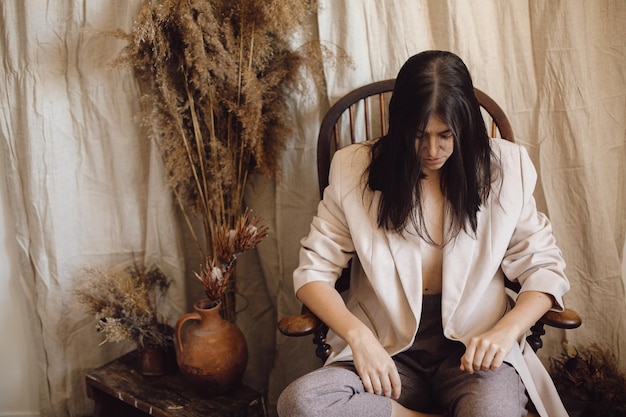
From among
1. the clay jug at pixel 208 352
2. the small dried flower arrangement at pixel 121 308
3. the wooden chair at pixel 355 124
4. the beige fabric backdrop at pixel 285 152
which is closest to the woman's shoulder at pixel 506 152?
the wooden chair at pixel 355 124

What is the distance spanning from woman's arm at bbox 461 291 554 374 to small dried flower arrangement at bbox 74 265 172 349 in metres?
1.07

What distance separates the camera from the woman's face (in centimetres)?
123

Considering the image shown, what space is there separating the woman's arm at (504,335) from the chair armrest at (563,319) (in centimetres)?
2

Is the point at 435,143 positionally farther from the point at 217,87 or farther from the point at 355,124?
the point at 217,87

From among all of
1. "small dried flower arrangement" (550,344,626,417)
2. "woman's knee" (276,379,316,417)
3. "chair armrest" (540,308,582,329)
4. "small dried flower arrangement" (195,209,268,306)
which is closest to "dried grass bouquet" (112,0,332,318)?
"small dried flower arrangement" (195,209,268,306)

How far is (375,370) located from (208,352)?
0.59m

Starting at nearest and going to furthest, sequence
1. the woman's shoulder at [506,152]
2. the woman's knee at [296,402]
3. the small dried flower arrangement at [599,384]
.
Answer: the woman's knee at [296,402] → the woman's shoulder at [506,152] → the small dried flower arrangement at [599,384]

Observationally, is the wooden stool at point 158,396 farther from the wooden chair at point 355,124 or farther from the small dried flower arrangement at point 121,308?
the wooden chair at point 355,124

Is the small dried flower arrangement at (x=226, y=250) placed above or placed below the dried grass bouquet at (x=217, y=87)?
below

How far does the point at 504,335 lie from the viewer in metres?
1.23

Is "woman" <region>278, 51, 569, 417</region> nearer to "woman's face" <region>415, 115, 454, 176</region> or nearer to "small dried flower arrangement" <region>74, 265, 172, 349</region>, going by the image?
"woman's face" <region>415, 115, 454, 176</region>

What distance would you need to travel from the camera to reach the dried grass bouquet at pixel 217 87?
1.58 m

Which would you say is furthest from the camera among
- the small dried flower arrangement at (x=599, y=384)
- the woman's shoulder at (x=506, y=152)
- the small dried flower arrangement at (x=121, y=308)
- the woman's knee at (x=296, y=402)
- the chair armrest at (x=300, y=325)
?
the small dried flower arrangement at (x=121, y=308)

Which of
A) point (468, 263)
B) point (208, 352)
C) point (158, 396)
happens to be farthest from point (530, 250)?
point (158, 396)
